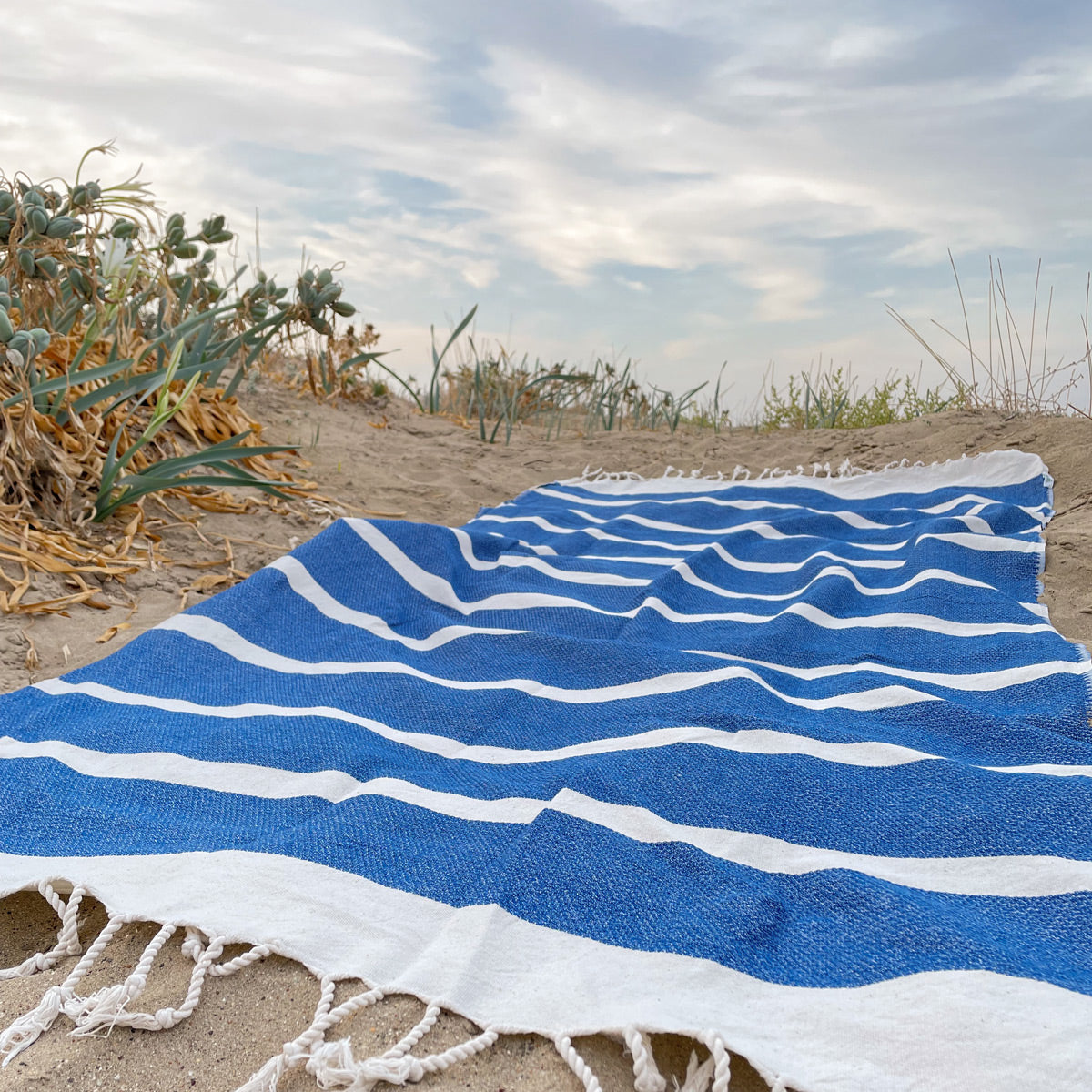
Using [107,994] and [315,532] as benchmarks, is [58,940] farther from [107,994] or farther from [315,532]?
[315,532]

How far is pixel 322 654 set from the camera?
5.85ft

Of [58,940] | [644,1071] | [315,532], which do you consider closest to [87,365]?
[315,532]

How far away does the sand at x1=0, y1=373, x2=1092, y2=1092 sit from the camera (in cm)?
78

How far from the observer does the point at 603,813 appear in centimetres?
111

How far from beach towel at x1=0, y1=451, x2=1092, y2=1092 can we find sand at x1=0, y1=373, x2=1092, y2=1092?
3cm

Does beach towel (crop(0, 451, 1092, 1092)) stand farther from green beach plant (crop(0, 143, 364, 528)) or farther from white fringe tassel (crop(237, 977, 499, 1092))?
green beach plant (crop(0, 143, 364, 528))

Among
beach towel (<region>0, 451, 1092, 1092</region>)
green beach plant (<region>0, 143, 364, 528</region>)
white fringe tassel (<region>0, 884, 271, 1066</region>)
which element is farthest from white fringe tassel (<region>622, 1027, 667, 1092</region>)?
green beach plant (<region>0, 143, 364, 528</region>)

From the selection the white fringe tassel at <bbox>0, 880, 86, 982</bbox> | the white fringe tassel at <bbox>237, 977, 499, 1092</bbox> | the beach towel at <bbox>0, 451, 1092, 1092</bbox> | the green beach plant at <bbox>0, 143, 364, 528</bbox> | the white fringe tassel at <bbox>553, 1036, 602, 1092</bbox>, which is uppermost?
the green beach plant at <bbox>0, 143, 364, 528</bbox>

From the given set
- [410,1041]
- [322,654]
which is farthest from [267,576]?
[410,1041]

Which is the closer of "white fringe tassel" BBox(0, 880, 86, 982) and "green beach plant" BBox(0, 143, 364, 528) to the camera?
"white fringe tassel" BBox(0, 880, 86, 982)

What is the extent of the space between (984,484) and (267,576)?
2.34 meters

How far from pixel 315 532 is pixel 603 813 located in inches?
73.0

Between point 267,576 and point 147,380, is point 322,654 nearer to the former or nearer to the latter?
point 267,576

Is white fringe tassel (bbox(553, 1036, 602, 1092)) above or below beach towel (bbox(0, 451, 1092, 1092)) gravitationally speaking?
below
